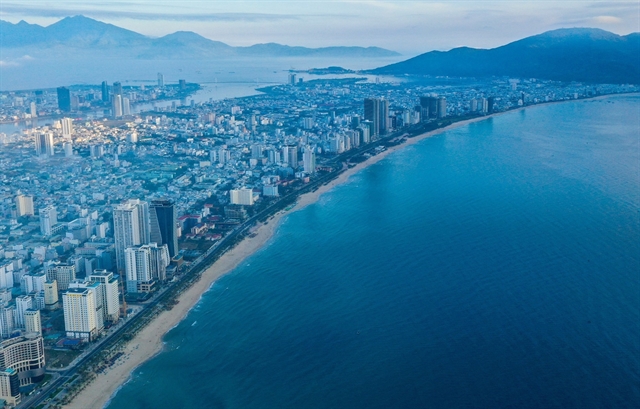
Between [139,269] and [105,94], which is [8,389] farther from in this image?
[105,94]

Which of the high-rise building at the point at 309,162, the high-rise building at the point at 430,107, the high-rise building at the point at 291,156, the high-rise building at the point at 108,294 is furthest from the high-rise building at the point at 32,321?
the high-rise building at the point at 430,107

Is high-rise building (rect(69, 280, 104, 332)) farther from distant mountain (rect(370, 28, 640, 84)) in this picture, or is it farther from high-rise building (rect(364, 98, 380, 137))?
distant mountain (rect(370, 28, 640, 84))

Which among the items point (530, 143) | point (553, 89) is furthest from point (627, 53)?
point (530, 143)

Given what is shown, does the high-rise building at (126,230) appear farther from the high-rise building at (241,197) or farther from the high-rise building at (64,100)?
the high-rise building at (64,100)

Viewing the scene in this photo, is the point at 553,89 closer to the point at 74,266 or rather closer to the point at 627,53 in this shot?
the point at 627,53

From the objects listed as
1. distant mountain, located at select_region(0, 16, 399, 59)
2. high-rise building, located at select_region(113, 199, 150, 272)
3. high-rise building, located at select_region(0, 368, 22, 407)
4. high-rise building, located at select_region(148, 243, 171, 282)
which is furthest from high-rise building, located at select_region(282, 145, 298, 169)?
distant mountain, located at select_region(0, 16, 399, 59)

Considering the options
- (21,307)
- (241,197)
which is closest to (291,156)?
(241,197)
